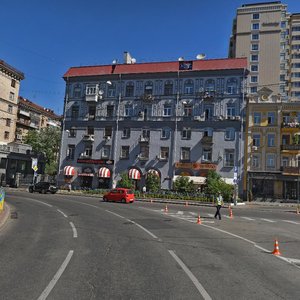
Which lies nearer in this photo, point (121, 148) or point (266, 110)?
point (266, 110)

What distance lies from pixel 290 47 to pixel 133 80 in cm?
5715

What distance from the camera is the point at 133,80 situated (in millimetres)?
55406

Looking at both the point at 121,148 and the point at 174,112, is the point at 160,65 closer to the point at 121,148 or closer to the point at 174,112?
the point at 174,112

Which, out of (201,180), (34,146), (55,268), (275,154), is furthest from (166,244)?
(34,146)

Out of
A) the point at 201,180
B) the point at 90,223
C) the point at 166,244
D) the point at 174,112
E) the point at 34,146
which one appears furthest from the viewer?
the point at 34,146

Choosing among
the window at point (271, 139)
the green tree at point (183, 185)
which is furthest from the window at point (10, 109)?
the window at point (271, 139)

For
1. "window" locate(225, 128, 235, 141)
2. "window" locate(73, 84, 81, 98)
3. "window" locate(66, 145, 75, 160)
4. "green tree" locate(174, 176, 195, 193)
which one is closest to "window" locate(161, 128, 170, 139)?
"green tree" locate(174, 176, 195, 193)

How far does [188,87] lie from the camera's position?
172 ft

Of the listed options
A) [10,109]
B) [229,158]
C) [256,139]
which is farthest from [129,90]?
[10,109]

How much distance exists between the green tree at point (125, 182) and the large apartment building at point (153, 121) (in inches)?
57.6

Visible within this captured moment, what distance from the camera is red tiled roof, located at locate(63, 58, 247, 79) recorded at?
50.6 metres

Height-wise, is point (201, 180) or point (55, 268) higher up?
point (201, 180)

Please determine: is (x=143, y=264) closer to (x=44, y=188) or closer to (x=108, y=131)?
(x=44, y=188)

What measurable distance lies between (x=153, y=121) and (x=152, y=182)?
9.76 meters
